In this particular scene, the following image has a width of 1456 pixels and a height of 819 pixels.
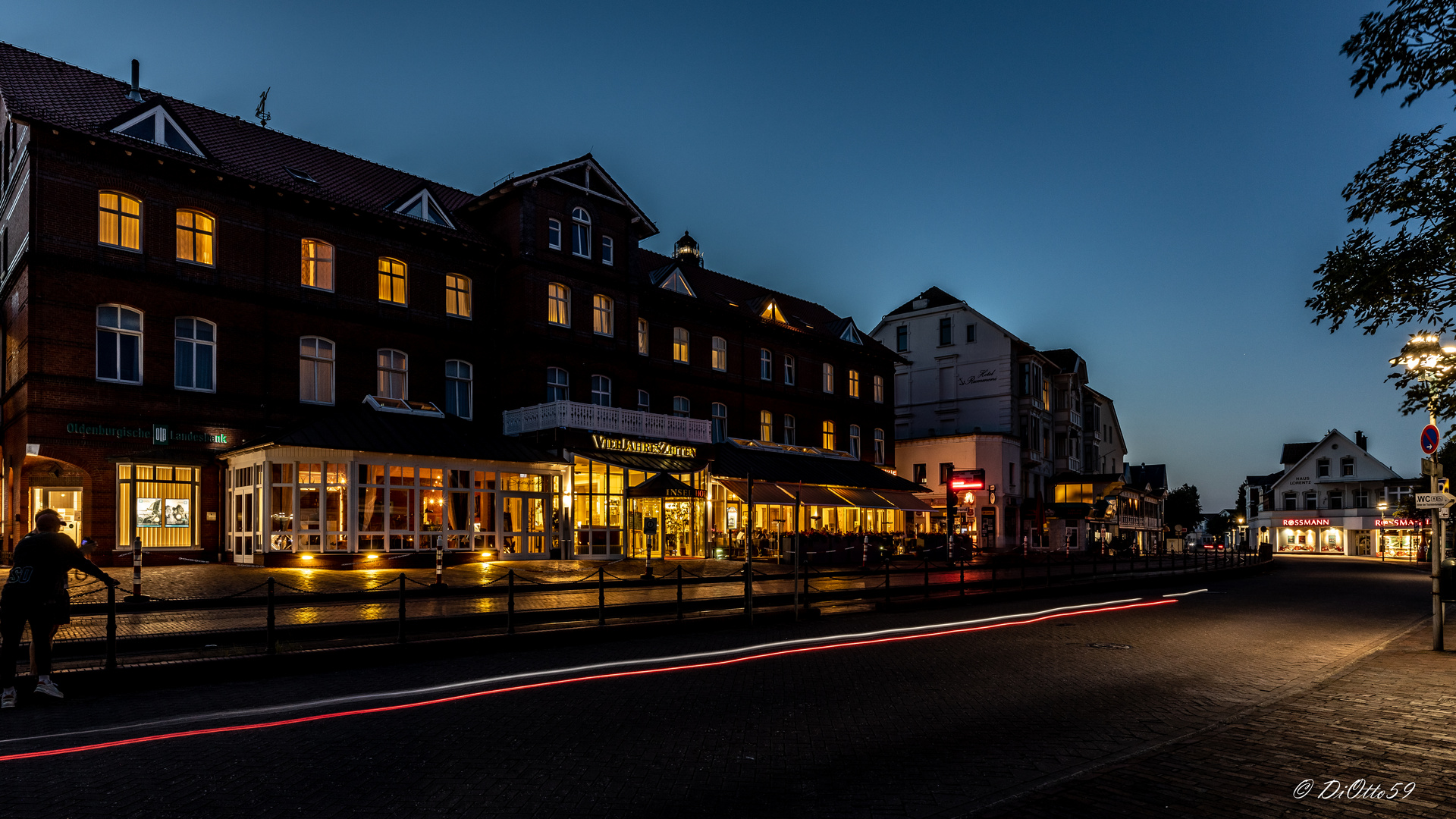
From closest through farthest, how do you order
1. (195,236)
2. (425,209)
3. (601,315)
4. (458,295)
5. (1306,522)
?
(195,236)
(425,209)
(458,295)
(601,315)
(1306,522)

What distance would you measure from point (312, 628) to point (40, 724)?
4.54 meters

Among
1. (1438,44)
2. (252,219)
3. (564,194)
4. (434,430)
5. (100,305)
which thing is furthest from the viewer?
(564,194)

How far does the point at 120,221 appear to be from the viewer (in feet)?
79.3

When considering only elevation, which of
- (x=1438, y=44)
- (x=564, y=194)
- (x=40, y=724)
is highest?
(x=564, y=194)

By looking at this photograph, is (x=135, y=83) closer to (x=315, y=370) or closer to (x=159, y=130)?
(x=159, y=130)

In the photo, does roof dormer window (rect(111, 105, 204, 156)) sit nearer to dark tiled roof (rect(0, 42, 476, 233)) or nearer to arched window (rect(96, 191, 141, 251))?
dark tiled roof (rect(0, 42, 476, 233))

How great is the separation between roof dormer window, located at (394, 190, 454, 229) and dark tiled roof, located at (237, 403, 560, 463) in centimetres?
669

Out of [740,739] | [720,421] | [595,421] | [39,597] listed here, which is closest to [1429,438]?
[740,739]

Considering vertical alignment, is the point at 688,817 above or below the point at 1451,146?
below

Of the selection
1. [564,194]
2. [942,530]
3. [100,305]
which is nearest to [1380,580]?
[942,530]

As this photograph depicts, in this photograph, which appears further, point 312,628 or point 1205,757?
point 312,628

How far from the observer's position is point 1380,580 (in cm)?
3338

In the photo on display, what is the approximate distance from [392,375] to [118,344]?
770 centimetres

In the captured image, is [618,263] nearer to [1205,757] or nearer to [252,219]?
Answer: [252,219]
